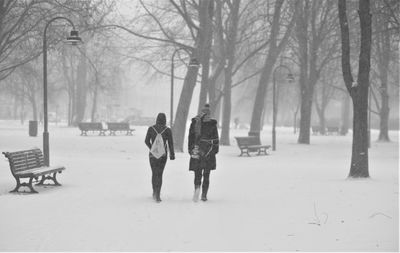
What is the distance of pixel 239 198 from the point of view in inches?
443

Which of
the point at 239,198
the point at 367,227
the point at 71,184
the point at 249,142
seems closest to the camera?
the point at 367,227

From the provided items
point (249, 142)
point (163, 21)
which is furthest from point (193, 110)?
point (249, 142)

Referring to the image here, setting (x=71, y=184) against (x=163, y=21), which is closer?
(x=71, y=184)

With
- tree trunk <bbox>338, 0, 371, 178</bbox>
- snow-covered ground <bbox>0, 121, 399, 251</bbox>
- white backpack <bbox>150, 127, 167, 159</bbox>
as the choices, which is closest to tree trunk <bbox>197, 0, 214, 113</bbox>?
snow-covered ground <bbox>0, 121, 399, 251</bbox>

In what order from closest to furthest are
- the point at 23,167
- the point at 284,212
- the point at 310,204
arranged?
the point at 284,212, the point at 310,204, the point at 23,167

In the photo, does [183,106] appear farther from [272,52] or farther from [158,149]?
[158,149]

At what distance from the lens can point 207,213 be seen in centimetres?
943

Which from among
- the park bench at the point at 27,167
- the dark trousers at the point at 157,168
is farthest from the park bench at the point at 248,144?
the dark trousers at the point at 157,168

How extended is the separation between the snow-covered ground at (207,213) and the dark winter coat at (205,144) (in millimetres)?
698

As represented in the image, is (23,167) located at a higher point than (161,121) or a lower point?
lower

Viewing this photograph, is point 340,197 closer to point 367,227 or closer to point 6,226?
point 367,227

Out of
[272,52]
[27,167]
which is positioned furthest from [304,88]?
[27,167]

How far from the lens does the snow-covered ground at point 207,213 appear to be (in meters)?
7.35

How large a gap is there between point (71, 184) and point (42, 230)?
5.36 meters
